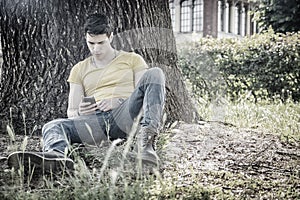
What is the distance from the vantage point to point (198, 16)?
25766 millimetres

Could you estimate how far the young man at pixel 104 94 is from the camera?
349cm

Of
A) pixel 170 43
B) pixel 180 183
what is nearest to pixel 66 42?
pixel 170 43

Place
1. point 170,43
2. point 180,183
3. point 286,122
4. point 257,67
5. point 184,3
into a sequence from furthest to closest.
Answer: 1. point 184,3
2. point 257,67
3. point 286,122
4. point 170,43
5. point 180,183

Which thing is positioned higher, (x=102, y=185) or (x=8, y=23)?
(x=8, y=23)

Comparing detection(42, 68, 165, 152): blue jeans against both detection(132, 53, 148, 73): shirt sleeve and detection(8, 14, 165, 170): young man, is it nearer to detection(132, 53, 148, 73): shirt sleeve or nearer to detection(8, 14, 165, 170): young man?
detection(8, 14, 165, 170): young man

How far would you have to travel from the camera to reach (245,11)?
28359mm

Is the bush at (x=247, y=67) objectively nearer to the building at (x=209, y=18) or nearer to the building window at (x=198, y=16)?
the building at (x=209, y=18)

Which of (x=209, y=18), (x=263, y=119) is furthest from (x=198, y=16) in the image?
(x=263, y=119)

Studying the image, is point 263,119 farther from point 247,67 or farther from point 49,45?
point 247,67

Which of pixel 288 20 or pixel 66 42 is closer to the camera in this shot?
pixel 66 42

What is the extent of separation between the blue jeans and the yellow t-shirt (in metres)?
0.15

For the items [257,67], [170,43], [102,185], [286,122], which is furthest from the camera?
[257,67]

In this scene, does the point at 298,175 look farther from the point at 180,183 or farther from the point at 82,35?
the point at 82,35

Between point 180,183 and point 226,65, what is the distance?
6.93m
